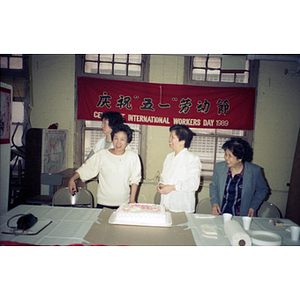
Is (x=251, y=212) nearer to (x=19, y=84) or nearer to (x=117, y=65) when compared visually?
(x=117, y=65)

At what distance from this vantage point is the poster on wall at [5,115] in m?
1.83

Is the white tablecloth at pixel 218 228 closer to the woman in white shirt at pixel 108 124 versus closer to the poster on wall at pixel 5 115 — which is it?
the woman in white shirt at pixel 108 124

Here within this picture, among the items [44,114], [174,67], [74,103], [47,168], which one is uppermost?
[174,67]

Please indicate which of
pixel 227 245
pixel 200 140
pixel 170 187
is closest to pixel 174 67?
pixel 200 140

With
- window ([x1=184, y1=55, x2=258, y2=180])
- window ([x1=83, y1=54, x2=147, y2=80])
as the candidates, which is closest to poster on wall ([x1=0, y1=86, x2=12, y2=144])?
window ([x1=83, y1=54, x2=147, y2=80])

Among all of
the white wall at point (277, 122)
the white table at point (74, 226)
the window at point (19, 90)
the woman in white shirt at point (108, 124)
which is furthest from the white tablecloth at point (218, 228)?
the window at point (19, 90)

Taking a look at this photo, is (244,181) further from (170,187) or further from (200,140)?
(200,140)

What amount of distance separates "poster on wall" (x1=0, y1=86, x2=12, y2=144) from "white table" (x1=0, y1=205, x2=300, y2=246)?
673mm

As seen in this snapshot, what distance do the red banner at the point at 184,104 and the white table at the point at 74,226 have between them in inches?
66.2

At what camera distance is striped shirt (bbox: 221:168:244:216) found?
1954mm

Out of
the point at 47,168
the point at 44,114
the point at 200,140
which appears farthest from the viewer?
the point at 200,140

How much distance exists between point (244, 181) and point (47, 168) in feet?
7.72

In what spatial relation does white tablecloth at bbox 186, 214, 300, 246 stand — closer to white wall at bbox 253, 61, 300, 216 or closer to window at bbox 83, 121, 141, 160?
white wall at bbox 253, 61, 300, 216

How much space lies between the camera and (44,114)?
2980mm
